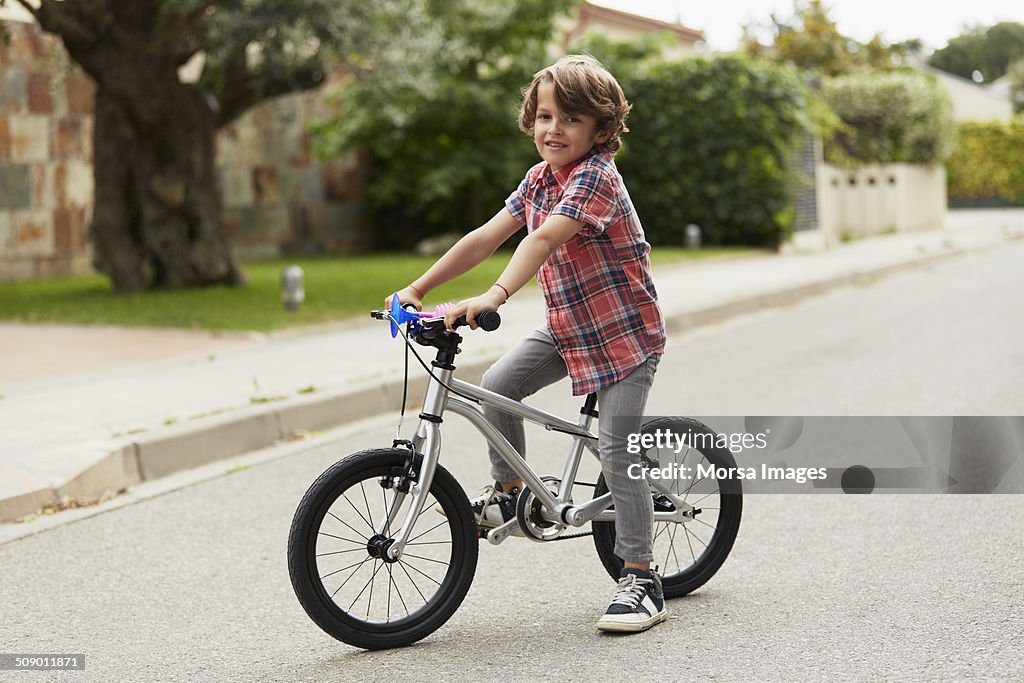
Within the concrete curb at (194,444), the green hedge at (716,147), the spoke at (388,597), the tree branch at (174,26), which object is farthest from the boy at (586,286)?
the green hedge at (716,147)

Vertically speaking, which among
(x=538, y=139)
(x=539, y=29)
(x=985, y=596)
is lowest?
(x=985, y=596)

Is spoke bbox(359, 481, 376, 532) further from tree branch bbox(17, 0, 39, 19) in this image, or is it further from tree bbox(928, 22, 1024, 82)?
tree bbox(928, 22, 1024, 82)

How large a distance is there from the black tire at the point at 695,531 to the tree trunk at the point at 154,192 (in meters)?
10.3

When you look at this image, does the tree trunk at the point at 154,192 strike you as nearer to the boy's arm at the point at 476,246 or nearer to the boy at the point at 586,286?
the boy's arm at the point at 476,246

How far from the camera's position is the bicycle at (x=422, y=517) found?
141 inches

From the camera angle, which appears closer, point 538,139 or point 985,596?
point 538,139

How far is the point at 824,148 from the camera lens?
959 inches

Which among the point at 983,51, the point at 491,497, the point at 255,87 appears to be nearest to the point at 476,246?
the point at 491,497

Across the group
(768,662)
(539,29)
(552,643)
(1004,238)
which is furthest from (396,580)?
(1004,238)

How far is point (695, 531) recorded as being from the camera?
14.4ft

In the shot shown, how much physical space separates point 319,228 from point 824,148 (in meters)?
9.62

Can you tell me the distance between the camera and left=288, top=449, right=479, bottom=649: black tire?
357cm

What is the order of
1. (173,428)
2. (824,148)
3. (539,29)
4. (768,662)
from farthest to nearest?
(824,148) < (539,29) < (173,428) < (768,662)

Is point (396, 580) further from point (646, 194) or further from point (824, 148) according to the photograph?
point (824, 148)
